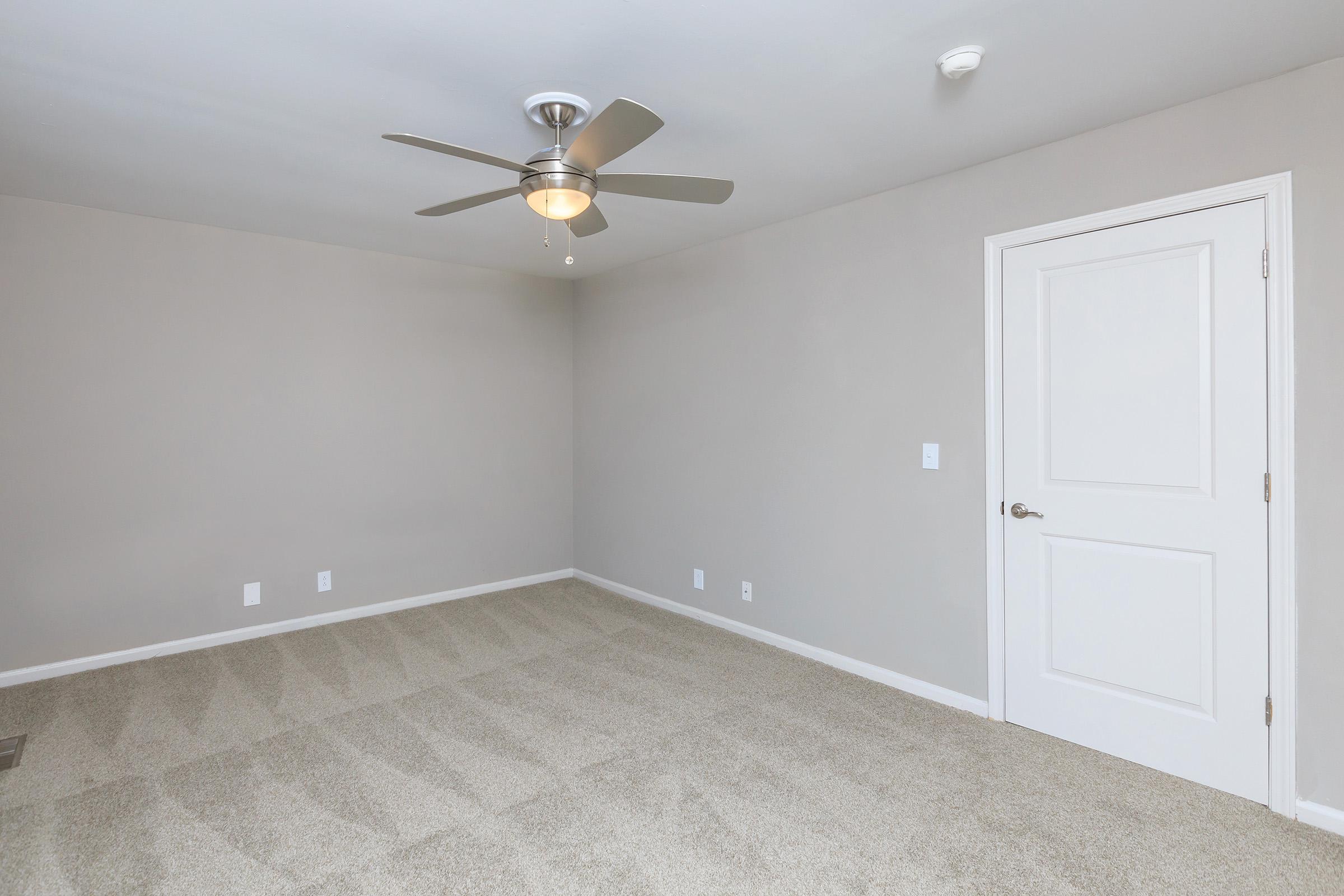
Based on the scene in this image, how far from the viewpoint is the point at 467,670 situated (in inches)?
134

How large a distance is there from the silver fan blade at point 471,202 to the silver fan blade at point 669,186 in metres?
0.30

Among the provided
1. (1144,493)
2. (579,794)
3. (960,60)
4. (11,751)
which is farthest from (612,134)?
(11,751)

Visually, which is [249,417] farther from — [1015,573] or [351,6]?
[1015,573]

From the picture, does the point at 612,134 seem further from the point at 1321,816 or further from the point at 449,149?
the point at 1321,816

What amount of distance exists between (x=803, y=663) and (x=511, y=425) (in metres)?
2.74

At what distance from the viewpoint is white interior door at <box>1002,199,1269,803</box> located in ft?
7.29

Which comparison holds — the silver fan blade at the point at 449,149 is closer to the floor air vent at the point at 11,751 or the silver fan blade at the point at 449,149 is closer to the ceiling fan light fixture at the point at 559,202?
the ceiling fan light fixture at the point at 559,202

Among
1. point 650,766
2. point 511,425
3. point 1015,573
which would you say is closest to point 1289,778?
point 1015,573

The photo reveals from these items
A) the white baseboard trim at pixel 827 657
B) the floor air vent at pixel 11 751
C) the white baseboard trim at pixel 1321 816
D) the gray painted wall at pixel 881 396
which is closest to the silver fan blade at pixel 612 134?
the gray painted wall at pixel 881 396

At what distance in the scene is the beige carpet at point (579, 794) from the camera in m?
1.88

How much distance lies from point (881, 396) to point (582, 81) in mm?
1944

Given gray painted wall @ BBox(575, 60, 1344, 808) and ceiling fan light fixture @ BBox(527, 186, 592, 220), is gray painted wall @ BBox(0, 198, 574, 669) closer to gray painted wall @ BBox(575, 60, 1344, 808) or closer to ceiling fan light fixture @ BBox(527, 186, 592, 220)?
gray painted wall @ BBox(575, 60, 1344, 808)

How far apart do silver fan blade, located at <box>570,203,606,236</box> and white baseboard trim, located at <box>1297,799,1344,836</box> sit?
2.98 m

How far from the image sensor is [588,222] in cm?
241
